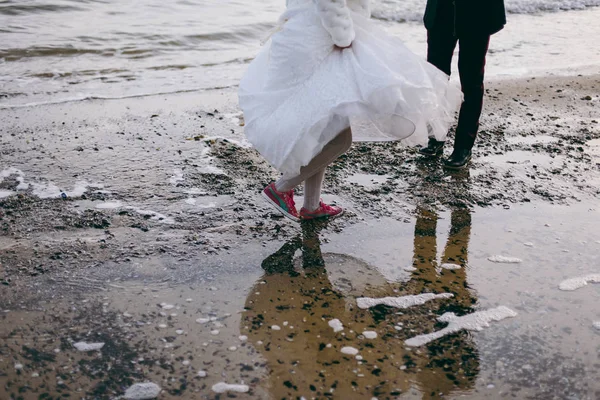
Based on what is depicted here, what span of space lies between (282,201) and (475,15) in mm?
2150

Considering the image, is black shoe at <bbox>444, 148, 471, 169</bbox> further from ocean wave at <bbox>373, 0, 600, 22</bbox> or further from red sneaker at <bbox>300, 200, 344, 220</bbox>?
ocean wave at <bbox>373, 0, 600, 22</bbox>

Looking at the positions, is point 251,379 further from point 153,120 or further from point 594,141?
point 594,141

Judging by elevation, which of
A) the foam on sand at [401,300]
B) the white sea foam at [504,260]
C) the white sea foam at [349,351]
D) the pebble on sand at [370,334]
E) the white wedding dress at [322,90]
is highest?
the white wedding dress at [322,90]

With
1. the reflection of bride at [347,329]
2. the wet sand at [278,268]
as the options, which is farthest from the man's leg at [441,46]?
the reflection of bride at [347,329]

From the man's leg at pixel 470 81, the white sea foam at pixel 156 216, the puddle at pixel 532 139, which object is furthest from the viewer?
the puddle at pixel 532 139

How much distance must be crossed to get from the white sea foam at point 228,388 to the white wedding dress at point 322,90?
1.31 meters

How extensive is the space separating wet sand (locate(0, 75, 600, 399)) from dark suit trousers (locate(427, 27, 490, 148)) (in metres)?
0.35

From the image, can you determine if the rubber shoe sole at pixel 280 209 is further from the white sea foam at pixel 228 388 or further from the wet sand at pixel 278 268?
the white sea foam at pixel 228 388

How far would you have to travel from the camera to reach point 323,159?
3592 millimetres

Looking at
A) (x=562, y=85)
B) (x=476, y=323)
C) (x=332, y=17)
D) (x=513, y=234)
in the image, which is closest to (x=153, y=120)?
(x=332, y=17)

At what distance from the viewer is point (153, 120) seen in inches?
233

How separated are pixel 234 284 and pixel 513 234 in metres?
1.84

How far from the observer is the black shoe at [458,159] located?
4926mm

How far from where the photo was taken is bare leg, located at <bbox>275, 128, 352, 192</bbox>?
3.52m
